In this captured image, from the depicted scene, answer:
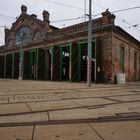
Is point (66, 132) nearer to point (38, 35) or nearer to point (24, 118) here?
point (24, 118)

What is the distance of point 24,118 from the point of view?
6.16 metres

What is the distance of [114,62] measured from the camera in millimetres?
27766

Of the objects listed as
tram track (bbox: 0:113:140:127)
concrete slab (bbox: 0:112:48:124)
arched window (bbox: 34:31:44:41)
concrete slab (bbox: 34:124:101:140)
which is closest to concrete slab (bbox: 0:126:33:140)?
concrete slab (bbox: 34:124:101:140)

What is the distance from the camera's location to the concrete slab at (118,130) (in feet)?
14.4

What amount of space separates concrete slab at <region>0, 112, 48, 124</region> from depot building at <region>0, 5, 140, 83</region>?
20.3 m

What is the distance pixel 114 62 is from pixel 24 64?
18.9 metres

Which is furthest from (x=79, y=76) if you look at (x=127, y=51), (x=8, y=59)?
(x=8, y=59)

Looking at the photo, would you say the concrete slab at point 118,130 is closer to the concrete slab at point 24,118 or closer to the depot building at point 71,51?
the concrete slab at point 24,118

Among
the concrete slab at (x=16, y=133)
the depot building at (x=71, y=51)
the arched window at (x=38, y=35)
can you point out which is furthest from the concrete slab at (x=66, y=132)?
the arched window at (x=38, y=35)

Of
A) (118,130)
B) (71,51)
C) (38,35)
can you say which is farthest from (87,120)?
(38,35)

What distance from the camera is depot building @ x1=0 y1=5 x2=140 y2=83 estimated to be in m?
27.4

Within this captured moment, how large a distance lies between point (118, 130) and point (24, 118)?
2.52 meters

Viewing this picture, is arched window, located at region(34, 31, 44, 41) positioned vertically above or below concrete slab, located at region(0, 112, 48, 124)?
above

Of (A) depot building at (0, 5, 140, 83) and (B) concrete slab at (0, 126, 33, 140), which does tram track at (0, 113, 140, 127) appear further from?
(A) depot building at (0, 5, 140, 83)
